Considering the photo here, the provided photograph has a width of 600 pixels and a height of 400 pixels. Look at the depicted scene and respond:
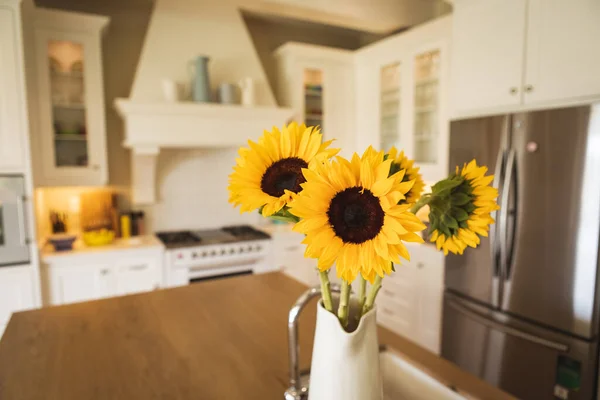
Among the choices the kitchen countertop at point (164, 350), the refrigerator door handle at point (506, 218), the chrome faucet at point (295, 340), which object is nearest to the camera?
the chrome faucet at point (295, 340)

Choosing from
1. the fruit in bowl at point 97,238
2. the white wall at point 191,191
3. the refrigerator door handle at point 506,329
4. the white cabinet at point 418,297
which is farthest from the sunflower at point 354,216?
the white wall at point 191,191

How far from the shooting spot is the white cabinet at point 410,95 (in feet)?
9.33

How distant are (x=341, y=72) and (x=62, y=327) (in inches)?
123

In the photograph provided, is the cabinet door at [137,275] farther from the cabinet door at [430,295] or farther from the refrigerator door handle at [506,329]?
the refrigerator door handle at [506,329]

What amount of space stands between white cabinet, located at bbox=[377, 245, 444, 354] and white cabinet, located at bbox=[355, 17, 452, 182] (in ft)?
2.06

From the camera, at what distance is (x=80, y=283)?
103 inches

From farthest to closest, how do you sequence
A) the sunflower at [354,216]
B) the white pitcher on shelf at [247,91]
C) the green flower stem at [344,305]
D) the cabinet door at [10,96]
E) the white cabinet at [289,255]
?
the white cabinet at [289,255], the white pitcher on shelf at [247,91], the cabinet door at [10,96], the green flower stem at [344,305], the sunflower at [354,216]

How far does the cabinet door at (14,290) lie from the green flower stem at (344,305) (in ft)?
8.34

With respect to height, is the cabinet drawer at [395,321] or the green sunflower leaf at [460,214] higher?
the green sunflower leaf at [460,214]

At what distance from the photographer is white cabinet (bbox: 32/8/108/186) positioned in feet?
8.73

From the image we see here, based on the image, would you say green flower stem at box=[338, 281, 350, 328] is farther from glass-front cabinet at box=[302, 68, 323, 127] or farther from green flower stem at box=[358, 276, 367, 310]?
glass-front cabinet at box=[302, 68, 323, 127]

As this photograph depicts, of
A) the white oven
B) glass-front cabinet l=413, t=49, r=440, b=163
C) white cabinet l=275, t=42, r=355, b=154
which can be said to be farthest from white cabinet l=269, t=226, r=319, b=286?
glass-front cabinet l=413, t=49, r=440, b=163

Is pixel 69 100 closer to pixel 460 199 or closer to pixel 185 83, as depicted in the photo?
pixel 185 83

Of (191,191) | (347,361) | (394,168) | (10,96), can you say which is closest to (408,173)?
(394,168)
